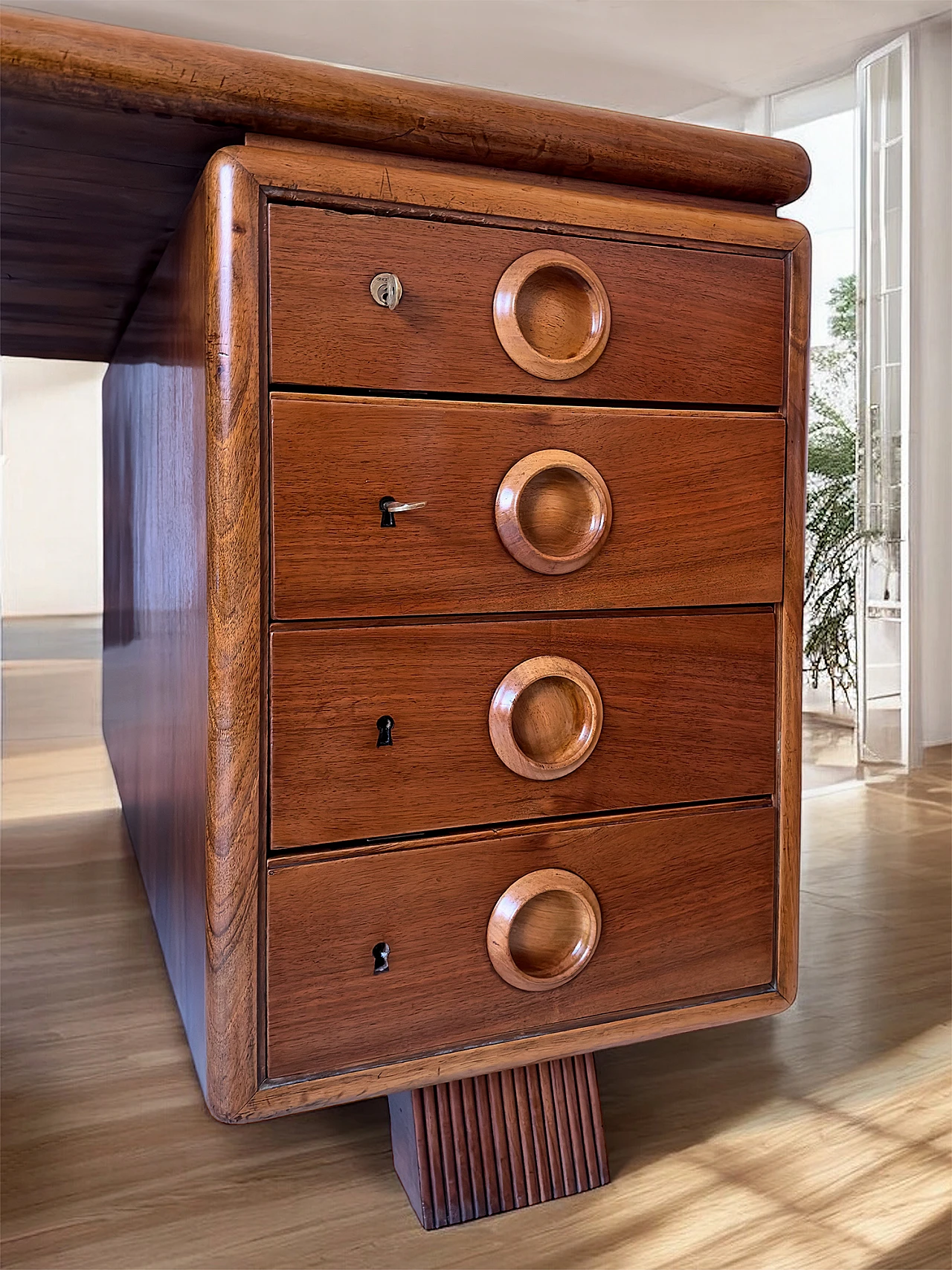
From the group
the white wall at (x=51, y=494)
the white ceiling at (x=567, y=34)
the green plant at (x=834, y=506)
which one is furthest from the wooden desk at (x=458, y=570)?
the white wall at (x=51, y=494)

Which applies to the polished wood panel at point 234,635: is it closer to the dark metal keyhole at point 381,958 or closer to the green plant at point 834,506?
the dark metal keyhole at point 381,958

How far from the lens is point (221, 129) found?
2.02ft

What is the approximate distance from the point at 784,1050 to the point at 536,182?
768mm

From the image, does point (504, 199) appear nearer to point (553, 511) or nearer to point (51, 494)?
point (553, 511)

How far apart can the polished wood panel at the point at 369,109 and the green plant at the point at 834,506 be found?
2.58 metres

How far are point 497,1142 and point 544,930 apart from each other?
0.17 meters

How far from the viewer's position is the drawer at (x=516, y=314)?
619 millimetres

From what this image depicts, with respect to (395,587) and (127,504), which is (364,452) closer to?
(395,587)

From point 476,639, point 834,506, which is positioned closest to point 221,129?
point 476,639

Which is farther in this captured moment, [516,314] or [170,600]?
[170,600]

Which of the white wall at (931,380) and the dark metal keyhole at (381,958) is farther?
the white wall at (931,380)

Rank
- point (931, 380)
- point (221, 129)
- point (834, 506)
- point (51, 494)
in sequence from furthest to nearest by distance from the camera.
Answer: point (51, 494)
point (834, 506)
point (931, 380)
point (221, 129)

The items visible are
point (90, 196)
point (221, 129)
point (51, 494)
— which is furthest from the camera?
point (51, 494)

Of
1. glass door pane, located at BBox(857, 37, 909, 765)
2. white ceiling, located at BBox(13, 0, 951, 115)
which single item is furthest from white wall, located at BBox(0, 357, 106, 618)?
glass door pane, located at BBox(857, 37, 909, 765)
